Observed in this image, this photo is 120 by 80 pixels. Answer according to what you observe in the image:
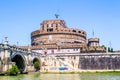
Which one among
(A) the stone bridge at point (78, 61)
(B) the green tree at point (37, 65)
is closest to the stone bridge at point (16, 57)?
(B) the green tree at point (37, 65)

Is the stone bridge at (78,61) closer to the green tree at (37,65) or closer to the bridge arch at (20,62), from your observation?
the green tree at (37,65)

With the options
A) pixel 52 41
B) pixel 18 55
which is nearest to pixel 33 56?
pixel 18 55

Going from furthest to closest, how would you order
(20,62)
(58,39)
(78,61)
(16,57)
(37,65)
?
(58,39), (78,61), (37,65), (20,62), (16,57)

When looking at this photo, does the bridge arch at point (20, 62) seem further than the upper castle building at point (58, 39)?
No

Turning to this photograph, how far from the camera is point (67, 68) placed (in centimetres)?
7069

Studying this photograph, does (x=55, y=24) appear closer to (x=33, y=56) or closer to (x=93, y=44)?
(x=93, y=44)

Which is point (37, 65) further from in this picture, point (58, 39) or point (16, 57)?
point (58, 39)

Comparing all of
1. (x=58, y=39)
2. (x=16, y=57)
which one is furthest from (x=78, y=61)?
(x=58, y=39)

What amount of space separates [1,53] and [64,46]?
40183 mm

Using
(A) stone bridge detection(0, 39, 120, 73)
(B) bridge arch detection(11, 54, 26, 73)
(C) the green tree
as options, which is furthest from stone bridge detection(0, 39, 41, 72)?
(A) stone bridge detection(0, 39, 120, 73)

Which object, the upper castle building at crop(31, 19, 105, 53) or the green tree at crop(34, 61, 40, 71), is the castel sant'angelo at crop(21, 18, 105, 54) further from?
the green tree at crop(34, 61, 40, 71)

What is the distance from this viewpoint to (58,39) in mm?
95250

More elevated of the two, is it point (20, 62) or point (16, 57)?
point (16, 57)

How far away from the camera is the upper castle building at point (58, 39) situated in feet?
283
